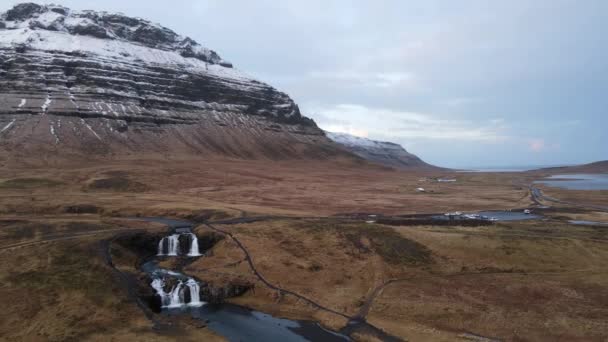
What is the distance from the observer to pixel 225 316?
166 feet

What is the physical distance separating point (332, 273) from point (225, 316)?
18.2 metres

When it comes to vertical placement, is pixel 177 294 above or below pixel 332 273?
below

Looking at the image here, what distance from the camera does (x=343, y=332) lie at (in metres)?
46.0

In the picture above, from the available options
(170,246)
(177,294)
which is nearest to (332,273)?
(177,294)

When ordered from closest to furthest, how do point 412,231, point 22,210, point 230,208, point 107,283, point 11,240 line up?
point 107,283, point 11,240, point 412,231, point 22,210, point 230,208

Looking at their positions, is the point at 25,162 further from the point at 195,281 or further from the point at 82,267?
the point at 195,281

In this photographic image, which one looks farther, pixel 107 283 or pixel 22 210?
pixel 22 210

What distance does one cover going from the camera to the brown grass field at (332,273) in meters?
44.9

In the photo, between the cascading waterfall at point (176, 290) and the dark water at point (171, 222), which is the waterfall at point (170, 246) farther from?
the cascading waterfall at point (176, 290)

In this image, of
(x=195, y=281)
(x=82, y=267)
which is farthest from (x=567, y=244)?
(x=82, y=267)

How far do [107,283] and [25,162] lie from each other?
140759 millimetres

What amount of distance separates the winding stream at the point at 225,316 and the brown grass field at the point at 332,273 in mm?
1750

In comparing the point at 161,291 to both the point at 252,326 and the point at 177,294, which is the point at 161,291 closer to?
the point at 177,294

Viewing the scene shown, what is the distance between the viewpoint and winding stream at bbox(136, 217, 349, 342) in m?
45.6
